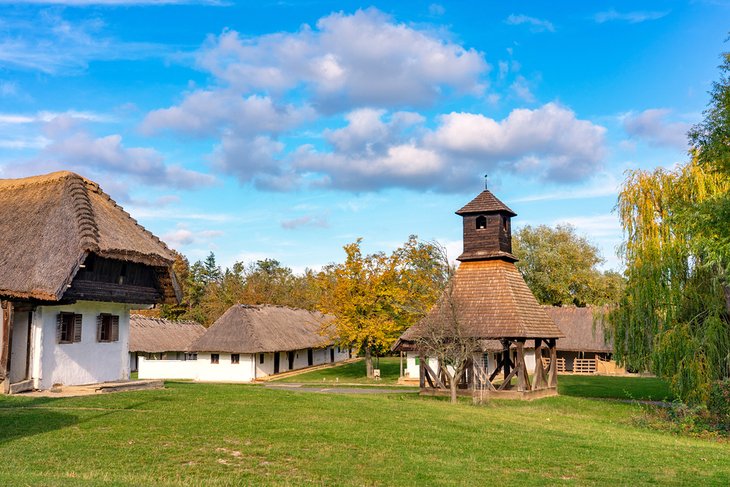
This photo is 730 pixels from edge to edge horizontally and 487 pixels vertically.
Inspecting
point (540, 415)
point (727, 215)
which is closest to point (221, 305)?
point (540, 415)

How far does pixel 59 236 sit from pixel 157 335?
33832 mm

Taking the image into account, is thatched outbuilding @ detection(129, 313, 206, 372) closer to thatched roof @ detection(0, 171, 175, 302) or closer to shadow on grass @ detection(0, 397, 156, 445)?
thatched roof @ detection(0, 171, 175, 302)

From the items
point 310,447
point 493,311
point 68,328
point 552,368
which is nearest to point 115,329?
point 68,328

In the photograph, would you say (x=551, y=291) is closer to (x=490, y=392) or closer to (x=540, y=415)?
(x=490, y=392)

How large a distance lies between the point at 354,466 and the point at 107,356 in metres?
14.9

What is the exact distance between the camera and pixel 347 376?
159ft

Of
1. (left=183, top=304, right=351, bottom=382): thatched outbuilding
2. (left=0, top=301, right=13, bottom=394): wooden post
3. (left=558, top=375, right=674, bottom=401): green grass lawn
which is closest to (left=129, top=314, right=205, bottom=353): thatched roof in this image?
(left=183, top=304, right=351, bottom=382): thatched outbuilding

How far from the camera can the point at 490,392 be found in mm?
27938

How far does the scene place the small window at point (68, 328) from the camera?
70.9ft

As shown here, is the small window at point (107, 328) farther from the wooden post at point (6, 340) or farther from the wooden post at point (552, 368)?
the wooden post at point (552, 368)

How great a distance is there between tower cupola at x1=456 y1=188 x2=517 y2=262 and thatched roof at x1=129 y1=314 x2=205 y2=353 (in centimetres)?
2734

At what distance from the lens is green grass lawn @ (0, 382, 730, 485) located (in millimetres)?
11117

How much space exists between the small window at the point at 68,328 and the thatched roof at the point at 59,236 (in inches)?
80.9

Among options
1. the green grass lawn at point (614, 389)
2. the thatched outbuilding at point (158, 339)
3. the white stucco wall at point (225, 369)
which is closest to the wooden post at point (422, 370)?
the green grass lawn at point (614, 389)
